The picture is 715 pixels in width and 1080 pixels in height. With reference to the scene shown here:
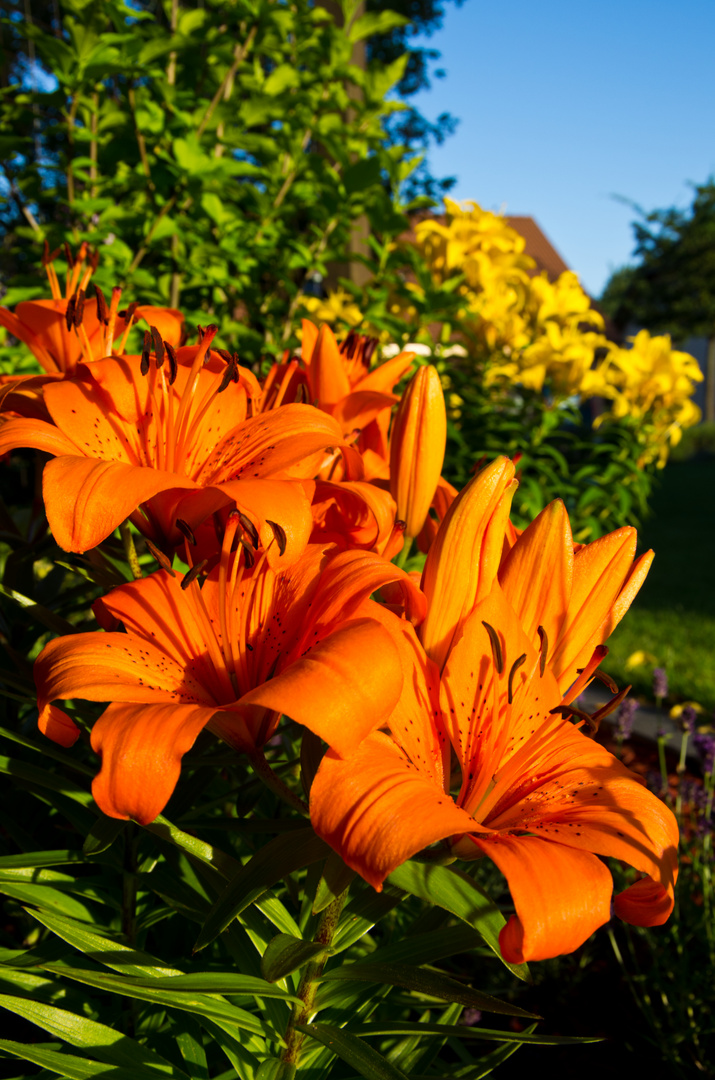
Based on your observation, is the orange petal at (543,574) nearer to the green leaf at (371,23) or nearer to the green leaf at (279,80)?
the green leaf at (279,80)

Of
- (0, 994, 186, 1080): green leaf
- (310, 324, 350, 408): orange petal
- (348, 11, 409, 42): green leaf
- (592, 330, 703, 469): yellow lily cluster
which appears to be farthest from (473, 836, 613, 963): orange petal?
(592, 330, 703, 469): yellow lily cluster

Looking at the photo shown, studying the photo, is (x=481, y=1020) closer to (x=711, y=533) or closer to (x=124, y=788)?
(x=124, y=788)

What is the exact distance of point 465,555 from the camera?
0.76 meters

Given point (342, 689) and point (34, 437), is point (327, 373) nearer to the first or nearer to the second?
point (34, 437)

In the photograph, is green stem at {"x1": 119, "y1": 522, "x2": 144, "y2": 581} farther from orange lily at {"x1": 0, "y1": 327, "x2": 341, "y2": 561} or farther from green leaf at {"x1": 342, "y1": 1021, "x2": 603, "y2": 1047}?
green leaf at {"x1": 342, "y1": 1021, "x2": 603, "y2": 1047}

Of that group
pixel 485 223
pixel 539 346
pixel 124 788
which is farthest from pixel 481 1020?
pixel 485 223

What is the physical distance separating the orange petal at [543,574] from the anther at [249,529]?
0.25 meters

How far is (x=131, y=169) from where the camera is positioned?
2406 mm

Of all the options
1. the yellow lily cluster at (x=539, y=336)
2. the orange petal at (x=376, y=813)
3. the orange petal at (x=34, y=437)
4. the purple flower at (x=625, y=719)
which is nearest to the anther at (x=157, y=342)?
the orange petal at (x=34, y=437)

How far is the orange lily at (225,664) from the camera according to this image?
61 cm

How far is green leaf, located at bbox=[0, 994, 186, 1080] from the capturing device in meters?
0.86

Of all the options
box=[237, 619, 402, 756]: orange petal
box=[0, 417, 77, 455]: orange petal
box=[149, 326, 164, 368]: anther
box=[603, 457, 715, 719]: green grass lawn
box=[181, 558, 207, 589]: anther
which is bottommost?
box=[603, 457, 715, 719]: green grass lawn

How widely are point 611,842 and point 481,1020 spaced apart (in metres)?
1.45

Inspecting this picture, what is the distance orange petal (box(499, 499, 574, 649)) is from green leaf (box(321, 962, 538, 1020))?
341 millimetres
